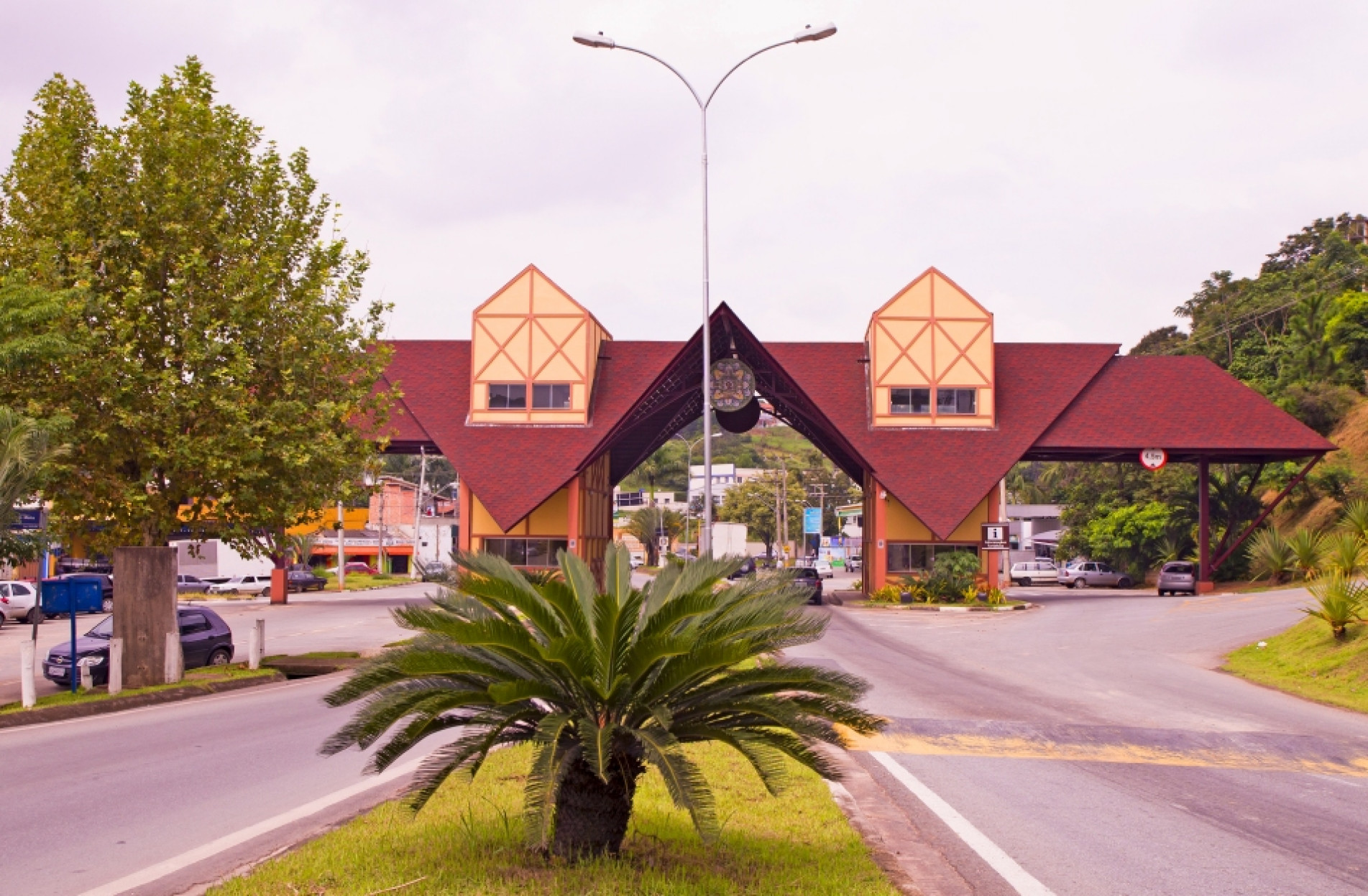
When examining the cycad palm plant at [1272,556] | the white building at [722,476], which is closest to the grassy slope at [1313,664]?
the cycad palm plant at [1272,556]

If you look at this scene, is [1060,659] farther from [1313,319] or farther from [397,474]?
[397,474]

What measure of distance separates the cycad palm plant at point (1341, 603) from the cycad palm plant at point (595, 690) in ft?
54.5

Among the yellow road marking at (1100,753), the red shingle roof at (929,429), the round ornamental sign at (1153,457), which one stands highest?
the red shingle roof at (929,429)

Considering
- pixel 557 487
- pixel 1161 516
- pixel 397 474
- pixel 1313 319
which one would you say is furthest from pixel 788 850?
pixel 397 474

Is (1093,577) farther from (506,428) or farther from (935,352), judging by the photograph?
(506,428)

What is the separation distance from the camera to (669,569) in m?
7.50

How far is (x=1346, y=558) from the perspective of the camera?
20.8m

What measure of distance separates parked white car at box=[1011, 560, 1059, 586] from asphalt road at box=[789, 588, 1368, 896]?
4625cm

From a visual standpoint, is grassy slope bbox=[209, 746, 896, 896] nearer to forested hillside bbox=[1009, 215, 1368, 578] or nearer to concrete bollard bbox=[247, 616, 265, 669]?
concrete bollard bbox=[247, 616, 265, 669]

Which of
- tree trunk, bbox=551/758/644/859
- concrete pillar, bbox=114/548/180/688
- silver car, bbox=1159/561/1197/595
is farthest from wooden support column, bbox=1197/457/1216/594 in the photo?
tree trunk, bbox=551/758/644/859

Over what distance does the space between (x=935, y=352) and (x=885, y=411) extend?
3168 mm

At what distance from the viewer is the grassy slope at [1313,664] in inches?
703

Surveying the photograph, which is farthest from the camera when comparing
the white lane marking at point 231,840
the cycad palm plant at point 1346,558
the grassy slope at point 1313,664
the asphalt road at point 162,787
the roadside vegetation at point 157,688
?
the cycad palm plant at point 1346,558

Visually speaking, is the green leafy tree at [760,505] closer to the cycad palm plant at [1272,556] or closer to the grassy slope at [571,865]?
the cycad palm plant at [1272,556]
